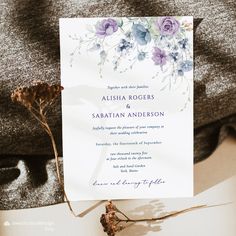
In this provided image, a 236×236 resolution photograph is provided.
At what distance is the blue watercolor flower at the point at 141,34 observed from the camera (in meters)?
0.67

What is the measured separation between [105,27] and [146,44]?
0.23 feet

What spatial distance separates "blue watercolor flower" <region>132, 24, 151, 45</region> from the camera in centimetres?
67

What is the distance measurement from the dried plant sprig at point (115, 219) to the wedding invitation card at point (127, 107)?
0.02 meters

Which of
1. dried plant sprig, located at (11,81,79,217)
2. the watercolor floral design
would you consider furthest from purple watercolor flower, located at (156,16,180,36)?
dried plant sprig, located at (11,81,79,217)

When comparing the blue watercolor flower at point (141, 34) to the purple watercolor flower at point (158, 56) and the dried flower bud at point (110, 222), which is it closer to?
the purple watercolor flower at point (158, 56)

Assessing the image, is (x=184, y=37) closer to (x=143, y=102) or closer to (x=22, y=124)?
(x=143, y=102)

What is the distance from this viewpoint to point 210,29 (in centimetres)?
68

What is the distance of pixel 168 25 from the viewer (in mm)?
672

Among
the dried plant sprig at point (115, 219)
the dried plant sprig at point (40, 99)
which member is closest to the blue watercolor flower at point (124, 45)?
the dried plant sprig at point (40, 99)

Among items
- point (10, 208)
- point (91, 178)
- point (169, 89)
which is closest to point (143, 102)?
point (169, 89)

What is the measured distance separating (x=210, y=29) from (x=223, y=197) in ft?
0.89

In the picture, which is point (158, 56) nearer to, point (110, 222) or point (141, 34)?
point (141, 34)

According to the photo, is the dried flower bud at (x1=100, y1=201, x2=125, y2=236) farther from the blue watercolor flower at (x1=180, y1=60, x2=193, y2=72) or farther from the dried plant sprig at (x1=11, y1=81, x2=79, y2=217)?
the blue watercolor flower at (x1=180, y1=60, x2=193, y2=72)

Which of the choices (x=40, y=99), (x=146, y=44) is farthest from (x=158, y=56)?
(x=40, y=99)
